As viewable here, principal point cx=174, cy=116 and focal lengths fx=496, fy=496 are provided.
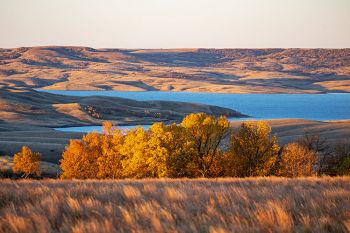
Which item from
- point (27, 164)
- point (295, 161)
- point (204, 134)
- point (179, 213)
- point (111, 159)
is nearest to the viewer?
point (179, 213)

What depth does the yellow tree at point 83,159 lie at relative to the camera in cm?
5550

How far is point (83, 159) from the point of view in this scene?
5769 cm

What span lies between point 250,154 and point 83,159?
19464 millimetres

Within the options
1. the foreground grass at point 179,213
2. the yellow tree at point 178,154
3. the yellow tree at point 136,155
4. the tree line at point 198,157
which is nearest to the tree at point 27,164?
the tree line at point 198,157

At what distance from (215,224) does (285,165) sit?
46204 millimetres

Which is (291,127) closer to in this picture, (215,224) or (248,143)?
(248,143)

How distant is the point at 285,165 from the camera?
52.4m

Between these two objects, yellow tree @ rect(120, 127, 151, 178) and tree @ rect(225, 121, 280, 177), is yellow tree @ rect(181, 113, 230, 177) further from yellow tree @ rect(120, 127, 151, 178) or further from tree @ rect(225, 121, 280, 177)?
yellow tree @ rect(120, 127, 151, 178)

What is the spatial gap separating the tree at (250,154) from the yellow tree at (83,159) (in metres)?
15.5

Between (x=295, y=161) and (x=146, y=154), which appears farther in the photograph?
(x=295, y=161)

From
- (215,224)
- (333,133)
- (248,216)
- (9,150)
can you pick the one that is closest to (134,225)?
(215,224)

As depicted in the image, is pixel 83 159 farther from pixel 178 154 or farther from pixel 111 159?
pixel 178 154

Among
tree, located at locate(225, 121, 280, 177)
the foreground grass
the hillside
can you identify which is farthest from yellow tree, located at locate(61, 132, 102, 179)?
the hillside

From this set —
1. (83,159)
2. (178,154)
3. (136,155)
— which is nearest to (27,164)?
(83,159)
